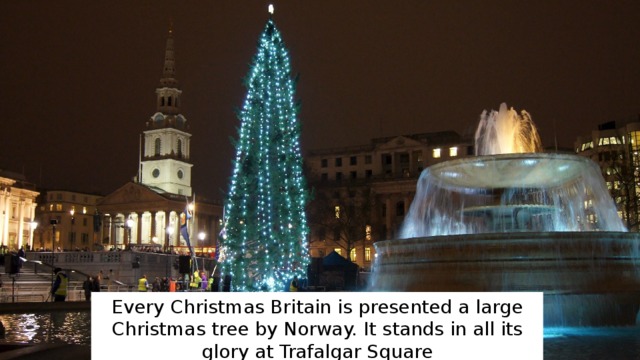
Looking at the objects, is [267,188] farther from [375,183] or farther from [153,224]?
[153,224]

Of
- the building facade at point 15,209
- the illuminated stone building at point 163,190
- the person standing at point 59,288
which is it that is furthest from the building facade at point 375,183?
the person standing at point 59,288

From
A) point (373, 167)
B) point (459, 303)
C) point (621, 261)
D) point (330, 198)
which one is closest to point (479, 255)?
point (621, 261)

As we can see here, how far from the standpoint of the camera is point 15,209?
99.3 meters

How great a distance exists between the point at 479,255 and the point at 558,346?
3743 mm

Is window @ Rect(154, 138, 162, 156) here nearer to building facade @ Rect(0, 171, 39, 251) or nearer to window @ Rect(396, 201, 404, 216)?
building facade @ Rect(0, 171, 39, 251)

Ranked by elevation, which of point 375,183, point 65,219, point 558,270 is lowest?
point 558,270

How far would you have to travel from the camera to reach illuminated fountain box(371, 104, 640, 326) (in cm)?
1356

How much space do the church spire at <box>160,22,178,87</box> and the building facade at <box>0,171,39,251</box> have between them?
29021 millimetres

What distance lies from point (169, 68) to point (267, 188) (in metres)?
99.4

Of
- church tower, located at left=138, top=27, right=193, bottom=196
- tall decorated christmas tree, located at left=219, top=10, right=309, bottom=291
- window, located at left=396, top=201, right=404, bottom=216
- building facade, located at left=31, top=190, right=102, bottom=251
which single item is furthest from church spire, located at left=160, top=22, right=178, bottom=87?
tall decorated christmas tree, located at left=219, top=10, right=309, bottom=291

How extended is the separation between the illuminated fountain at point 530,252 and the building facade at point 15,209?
8633 centimetres

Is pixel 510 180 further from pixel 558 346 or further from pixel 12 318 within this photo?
pixel 12 318

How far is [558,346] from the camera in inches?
422

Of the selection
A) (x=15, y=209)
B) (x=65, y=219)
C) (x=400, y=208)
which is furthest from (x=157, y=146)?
(x=400, y=208)
